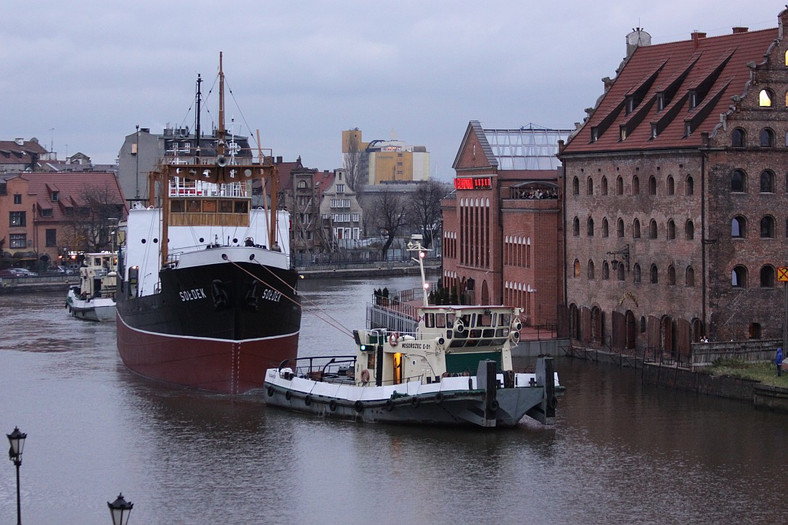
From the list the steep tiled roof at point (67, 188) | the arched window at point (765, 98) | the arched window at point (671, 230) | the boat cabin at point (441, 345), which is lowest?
the boat cabin at point (441, 345)

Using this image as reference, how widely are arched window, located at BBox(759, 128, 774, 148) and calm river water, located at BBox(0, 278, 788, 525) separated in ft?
34.7

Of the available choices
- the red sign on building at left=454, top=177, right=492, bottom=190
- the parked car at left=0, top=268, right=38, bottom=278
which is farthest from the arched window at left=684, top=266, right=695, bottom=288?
the parked car at left=0, top=268, right=38, bottom=278

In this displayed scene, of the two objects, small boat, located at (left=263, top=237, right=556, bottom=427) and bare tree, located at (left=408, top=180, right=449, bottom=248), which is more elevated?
bare tree, located at (left=408, top=180, right=449, bottom=248)

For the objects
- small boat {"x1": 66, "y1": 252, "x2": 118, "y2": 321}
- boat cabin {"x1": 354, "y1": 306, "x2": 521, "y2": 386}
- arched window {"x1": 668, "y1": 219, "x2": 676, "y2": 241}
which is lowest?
boat cabin {"x1": 354, "y1": 306, "x2": 521, "y2": 386}

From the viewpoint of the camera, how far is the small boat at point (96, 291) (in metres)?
98.1

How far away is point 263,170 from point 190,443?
931 inches

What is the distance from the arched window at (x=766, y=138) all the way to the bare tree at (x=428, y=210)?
110553 mm

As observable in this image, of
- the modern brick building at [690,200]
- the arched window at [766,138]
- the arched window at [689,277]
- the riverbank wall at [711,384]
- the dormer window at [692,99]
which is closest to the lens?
the riverbank wall at [711,384]

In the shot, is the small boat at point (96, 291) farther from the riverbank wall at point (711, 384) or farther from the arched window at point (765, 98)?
the arched window at point (765, 98)

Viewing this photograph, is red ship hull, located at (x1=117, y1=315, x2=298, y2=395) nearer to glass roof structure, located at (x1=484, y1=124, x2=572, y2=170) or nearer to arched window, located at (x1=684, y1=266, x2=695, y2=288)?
arched window, located at (x1=684, y1=266, x2=695, y2=288)

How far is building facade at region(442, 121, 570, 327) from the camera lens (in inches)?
2940

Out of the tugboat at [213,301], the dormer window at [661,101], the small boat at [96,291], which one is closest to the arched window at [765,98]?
the dormer window at [661,101]

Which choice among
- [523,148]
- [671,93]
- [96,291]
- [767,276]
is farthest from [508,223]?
[96,291]

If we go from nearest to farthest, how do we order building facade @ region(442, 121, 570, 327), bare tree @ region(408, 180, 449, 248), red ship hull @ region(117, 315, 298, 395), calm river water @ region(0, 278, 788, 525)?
calm river water @ region(0, 278, 788, 525) < red ship hull @ region(117, 315, 298, 395) < building facade @ region(442, 121, 570, 327) < bare tree @ region(408, 180, 449, 248)
